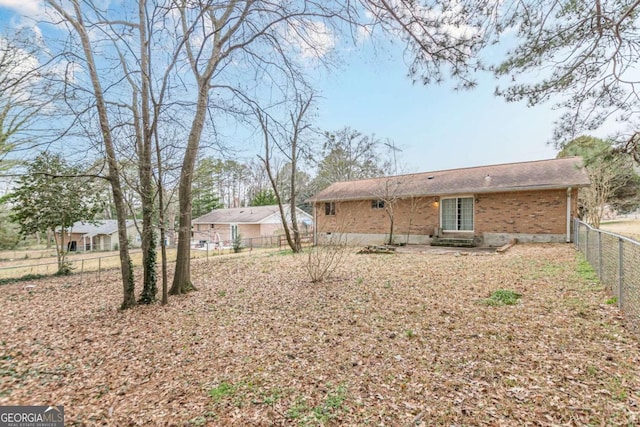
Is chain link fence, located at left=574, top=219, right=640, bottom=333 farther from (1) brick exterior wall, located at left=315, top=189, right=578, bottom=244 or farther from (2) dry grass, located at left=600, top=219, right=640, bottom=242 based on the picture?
(2) dry grass, located at left=600, top=219, right=640, bottom=242

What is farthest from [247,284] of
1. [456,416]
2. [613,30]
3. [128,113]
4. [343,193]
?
[343,193]

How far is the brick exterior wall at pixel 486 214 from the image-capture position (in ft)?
38.4

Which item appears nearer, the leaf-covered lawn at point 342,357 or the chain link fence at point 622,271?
the leaf-covered lawn at point 342,357

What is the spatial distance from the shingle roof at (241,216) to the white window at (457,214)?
1680 cm

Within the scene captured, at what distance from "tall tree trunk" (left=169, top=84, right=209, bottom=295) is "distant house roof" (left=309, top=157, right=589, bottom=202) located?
9.97 m

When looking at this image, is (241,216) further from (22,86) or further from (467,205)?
(22,86)

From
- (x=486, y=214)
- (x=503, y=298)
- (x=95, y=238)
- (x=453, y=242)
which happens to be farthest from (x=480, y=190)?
(x=95, y=238)

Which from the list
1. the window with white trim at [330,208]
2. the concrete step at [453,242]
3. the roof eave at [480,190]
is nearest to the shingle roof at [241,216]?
the window with white trim at [330,208]

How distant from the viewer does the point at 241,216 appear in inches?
1125

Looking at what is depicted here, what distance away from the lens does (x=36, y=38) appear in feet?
18.5

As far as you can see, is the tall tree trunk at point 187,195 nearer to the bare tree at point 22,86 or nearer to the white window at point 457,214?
the bare tree at point 22,86

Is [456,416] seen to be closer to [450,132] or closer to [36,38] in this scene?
[36,38]

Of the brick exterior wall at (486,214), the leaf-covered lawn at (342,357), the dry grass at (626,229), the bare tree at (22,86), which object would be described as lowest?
the leaf-covered lawn at (342,357)

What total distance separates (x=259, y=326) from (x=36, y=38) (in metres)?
7.00
